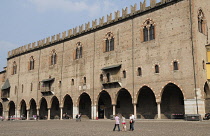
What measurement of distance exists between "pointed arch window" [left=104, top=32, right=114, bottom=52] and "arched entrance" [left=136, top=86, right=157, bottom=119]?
620 cm

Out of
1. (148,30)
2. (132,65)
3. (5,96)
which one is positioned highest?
(148,30)

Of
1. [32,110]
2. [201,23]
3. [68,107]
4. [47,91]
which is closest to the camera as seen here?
[201,23]

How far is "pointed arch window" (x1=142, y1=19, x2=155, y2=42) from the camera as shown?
2716cm

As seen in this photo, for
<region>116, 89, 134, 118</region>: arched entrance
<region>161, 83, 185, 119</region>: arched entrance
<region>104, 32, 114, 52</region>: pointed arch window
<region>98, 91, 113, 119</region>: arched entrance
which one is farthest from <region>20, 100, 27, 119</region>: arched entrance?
<region>161, 83, 185, 119</region>: arched entrance

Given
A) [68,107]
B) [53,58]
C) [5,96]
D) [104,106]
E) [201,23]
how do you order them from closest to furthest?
1. [201,23]
2. [104,106]
3. [68,107]
4. [53,58]
5. [5,96]

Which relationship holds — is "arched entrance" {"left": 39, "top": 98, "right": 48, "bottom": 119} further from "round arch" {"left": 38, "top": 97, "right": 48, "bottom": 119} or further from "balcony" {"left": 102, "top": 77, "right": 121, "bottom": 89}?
"balcony" {"left": 102, "top": 77, "right": 121, "bottom": 89}

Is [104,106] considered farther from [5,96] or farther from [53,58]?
[5,96]

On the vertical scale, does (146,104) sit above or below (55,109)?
above

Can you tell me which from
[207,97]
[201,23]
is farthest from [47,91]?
[201,23]

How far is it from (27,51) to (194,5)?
28.2 meters

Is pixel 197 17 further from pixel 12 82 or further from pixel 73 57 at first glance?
pixel 12 82

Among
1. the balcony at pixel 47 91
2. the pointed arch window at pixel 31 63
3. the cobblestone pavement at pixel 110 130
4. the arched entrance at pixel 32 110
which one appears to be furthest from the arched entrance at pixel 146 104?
the arched entrance at pixel 32 110

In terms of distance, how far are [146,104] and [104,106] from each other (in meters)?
6.56

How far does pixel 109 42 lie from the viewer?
31.3 metres
